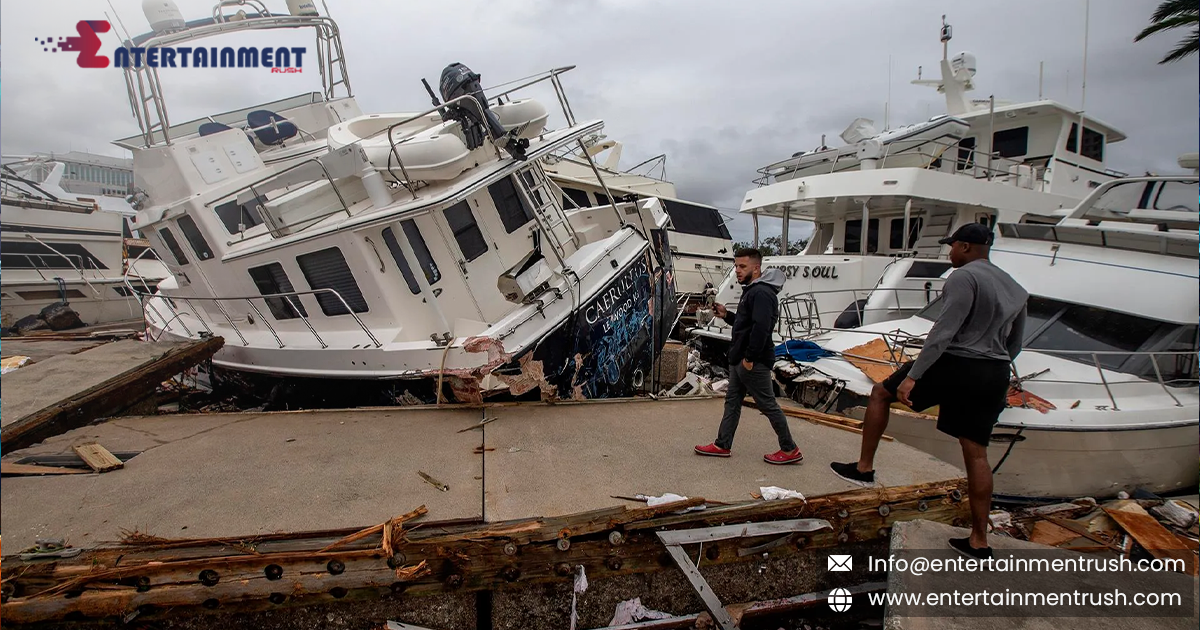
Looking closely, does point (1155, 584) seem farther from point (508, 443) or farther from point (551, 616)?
point (508, 443)

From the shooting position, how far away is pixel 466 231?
611 cm

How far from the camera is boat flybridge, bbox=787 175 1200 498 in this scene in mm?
5051

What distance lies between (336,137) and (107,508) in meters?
4.71

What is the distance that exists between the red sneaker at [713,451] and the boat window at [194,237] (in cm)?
645

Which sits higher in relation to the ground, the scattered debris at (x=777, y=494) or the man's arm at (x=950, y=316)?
the man's arm at (x=950, y=316)

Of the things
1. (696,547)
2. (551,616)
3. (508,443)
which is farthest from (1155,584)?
(508,443)

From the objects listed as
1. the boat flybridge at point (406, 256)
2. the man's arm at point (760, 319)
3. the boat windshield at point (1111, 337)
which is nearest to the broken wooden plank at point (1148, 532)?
the boat windshield at point (1111, 337)

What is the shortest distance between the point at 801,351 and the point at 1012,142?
10667mm

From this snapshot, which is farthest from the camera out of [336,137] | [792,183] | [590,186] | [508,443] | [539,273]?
[590,186]

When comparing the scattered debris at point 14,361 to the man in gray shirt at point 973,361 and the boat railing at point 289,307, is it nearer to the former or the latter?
the boat railing at point 289,307

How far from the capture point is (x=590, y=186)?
16.5 m

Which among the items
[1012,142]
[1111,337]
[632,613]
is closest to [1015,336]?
[632,613]

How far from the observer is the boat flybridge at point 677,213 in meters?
16.4

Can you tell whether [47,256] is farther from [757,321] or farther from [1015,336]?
[1015,336]
